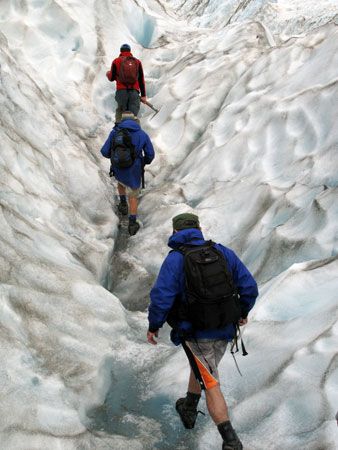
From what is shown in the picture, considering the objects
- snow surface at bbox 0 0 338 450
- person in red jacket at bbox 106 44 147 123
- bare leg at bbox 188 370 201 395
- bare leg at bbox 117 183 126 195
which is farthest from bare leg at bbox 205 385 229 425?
person in red jacket at bbox 106 44 147 123

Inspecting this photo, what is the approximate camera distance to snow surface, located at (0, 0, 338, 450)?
3516 millimetres

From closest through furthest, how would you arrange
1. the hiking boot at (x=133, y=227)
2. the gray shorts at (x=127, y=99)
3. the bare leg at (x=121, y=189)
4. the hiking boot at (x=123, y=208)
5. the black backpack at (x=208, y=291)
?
the black backpack at (x=208, y=291) → the hiking boot at (x=133, y=227) → the bare leg at (x=121, y=189) → the hiking boot at (x=123, y=208) → the gray shorts at (x=127, y=99)

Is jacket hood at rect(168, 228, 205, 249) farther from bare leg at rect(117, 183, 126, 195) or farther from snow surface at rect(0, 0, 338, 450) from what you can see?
bare leg at rect(117, 183, 126, 195)

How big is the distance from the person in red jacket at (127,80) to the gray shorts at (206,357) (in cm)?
579

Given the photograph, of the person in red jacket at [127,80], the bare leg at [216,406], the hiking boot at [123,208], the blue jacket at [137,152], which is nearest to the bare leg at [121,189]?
the hiking boot at [123,208]

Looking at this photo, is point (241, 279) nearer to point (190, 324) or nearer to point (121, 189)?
point (190, 324)

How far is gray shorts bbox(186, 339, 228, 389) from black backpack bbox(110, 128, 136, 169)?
3461mm

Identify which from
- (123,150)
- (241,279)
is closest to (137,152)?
(123,150)

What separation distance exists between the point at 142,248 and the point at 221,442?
3.09 meters

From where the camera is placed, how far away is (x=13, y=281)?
4297 mm

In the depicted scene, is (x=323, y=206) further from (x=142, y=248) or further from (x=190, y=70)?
(x=190, y=70)

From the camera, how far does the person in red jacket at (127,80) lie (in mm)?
8203

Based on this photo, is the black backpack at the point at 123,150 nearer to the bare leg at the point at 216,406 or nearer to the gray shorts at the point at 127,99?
the gray shorts at the point at 127,99

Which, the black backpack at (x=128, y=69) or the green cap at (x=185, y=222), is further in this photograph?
the black backpack at (x=128, y=69)
